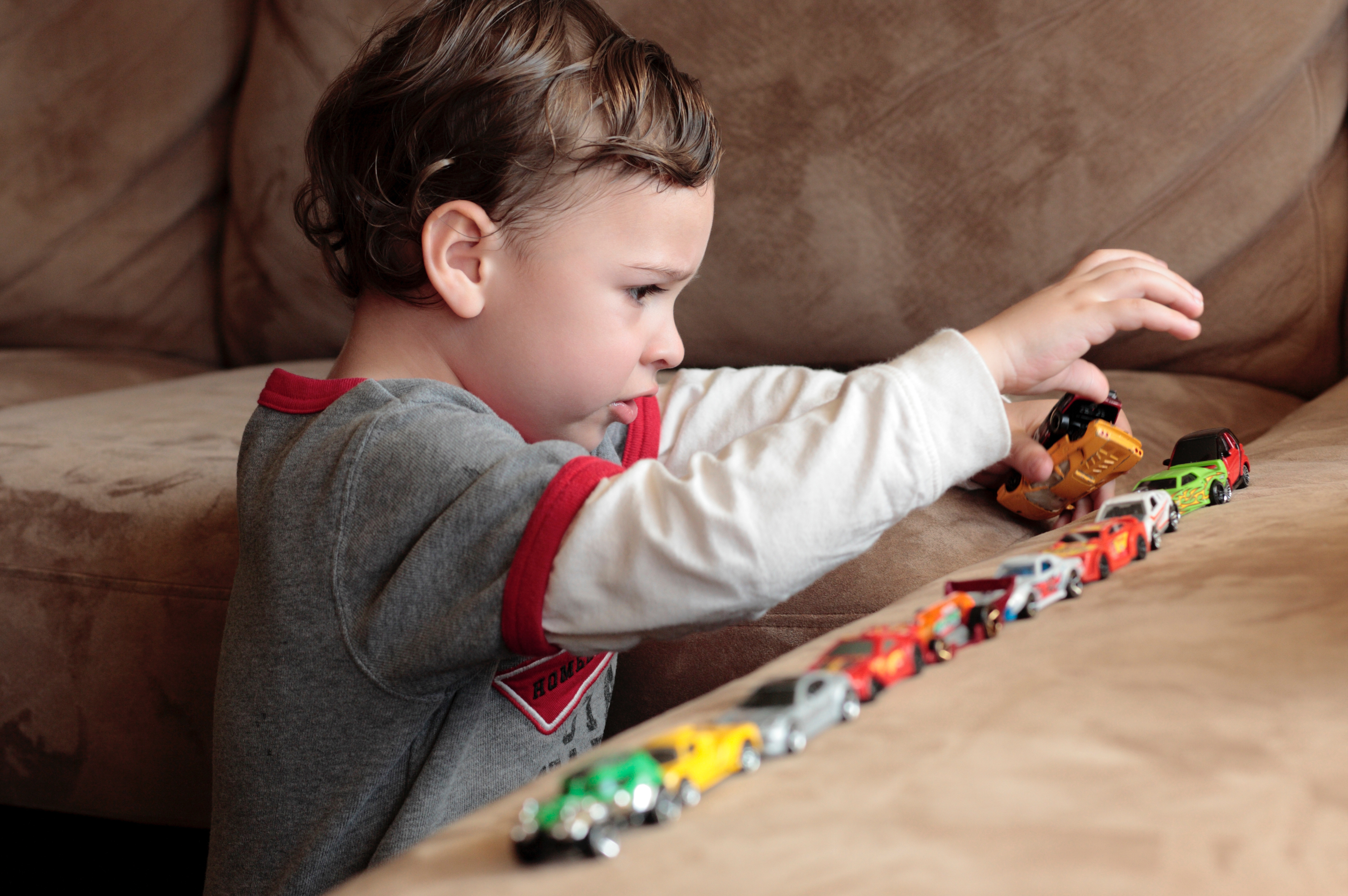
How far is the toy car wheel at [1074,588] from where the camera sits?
0.48 meters

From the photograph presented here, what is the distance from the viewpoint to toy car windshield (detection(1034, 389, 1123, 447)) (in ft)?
2.61

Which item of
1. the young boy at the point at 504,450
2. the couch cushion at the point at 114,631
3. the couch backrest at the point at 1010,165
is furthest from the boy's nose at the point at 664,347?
the couch backrest at the point at 1010,165

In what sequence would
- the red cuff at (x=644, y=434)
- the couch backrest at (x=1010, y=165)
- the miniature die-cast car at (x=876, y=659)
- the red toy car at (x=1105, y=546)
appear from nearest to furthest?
1. the miniature die-cast car at (x=876, y=659)
2. the red toy car at (x=1105, y=546)
3. the red cuff at (x=644, y=434)
4. the couch backrest at (x=1010, y=165)

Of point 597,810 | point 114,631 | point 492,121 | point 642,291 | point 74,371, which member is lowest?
point 114,631

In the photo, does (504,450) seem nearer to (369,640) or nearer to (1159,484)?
(369,640)

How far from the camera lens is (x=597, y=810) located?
30cm

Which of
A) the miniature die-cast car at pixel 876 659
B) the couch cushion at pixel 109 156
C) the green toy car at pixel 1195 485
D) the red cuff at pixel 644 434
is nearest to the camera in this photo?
the miniature die-cast car at pixel 876 659

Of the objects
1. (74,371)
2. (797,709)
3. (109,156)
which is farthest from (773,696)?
(109,156)

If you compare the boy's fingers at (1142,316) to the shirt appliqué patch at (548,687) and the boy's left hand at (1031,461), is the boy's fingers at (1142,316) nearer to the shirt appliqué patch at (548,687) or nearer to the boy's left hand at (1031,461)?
the boy's left hand at (1031,461)

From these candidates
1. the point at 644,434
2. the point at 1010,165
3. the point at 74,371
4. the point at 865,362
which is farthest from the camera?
the point at 74,371

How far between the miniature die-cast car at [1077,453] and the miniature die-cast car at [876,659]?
0.42m

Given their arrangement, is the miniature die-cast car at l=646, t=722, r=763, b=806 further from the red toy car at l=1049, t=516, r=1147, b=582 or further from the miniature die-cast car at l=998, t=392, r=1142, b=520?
the miniature die-cast car at l=998, t=392, r=1142, b=520

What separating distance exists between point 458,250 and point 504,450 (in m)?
0.19

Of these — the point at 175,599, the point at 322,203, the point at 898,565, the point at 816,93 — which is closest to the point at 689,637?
the point at 898,565
